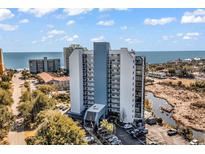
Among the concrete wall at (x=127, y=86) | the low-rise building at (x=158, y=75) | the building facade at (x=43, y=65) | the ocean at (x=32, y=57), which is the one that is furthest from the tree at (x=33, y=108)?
the low-rise building at (x=158, y=75)

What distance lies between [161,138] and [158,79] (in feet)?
24.5

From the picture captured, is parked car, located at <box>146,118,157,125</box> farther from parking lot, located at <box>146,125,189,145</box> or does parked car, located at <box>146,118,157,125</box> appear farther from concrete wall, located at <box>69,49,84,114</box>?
concrete wall, located at <box>69,49,84,114</box>

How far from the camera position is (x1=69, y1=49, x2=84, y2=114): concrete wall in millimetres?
4850

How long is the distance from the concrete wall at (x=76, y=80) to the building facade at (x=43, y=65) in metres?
6.23

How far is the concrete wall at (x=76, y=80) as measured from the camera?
4.85m

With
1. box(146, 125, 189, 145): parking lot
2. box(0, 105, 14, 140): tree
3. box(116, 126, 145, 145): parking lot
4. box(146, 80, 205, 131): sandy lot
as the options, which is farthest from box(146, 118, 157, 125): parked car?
box(0, 105, 14, 140): tree

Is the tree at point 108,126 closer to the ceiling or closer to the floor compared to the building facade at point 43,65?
closer to the floor

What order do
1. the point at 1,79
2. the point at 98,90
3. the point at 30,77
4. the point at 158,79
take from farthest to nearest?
the point at 158,79, the point at 30,77, the point at 1,79, the point at 98,90

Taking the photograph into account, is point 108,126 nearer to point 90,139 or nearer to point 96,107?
point 90,139

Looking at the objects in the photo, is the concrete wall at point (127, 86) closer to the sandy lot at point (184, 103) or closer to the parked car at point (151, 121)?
the parked car at point (151, 121)

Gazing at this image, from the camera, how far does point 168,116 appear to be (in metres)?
6.16
